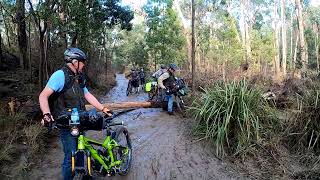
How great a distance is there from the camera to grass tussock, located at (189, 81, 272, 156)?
21.9 ft

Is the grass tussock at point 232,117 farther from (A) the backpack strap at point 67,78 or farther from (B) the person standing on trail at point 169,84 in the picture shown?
(A) the backpack strap at point 67,78

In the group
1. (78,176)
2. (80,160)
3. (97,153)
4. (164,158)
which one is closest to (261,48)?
(164,158)

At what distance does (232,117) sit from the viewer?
6820mm

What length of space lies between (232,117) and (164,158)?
1538 millimetres

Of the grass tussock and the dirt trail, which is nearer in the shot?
the dirt trail

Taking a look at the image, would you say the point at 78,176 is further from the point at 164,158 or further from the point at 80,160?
the point at 164,158

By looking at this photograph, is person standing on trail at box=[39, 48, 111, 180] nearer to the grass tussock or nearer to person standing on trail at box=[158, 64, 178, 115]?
the grass tussock

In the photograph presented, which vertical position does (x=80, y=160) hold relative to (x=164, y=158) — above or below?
above

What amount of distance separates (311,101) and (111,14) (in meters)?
15.0

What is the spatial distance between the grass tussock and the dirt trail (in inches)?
14.8

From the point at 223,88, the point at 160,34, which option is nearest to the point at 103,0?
the point at 160,34

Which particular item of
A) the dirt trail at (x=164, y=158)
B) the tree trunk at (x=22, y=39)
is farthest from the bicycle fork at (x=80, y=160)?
the tree trunk at (x=22, y=39)

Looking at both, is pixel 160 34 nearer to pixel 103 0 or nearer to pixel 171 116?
pixel 103 0

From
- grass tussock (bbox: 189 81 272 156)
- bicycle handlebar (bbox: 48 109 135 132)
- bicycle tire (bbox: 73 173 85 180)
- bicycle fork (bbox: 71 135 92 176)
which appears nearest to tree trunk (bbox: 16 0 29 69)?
grass tussock (bbox: 189 81 272 156)
